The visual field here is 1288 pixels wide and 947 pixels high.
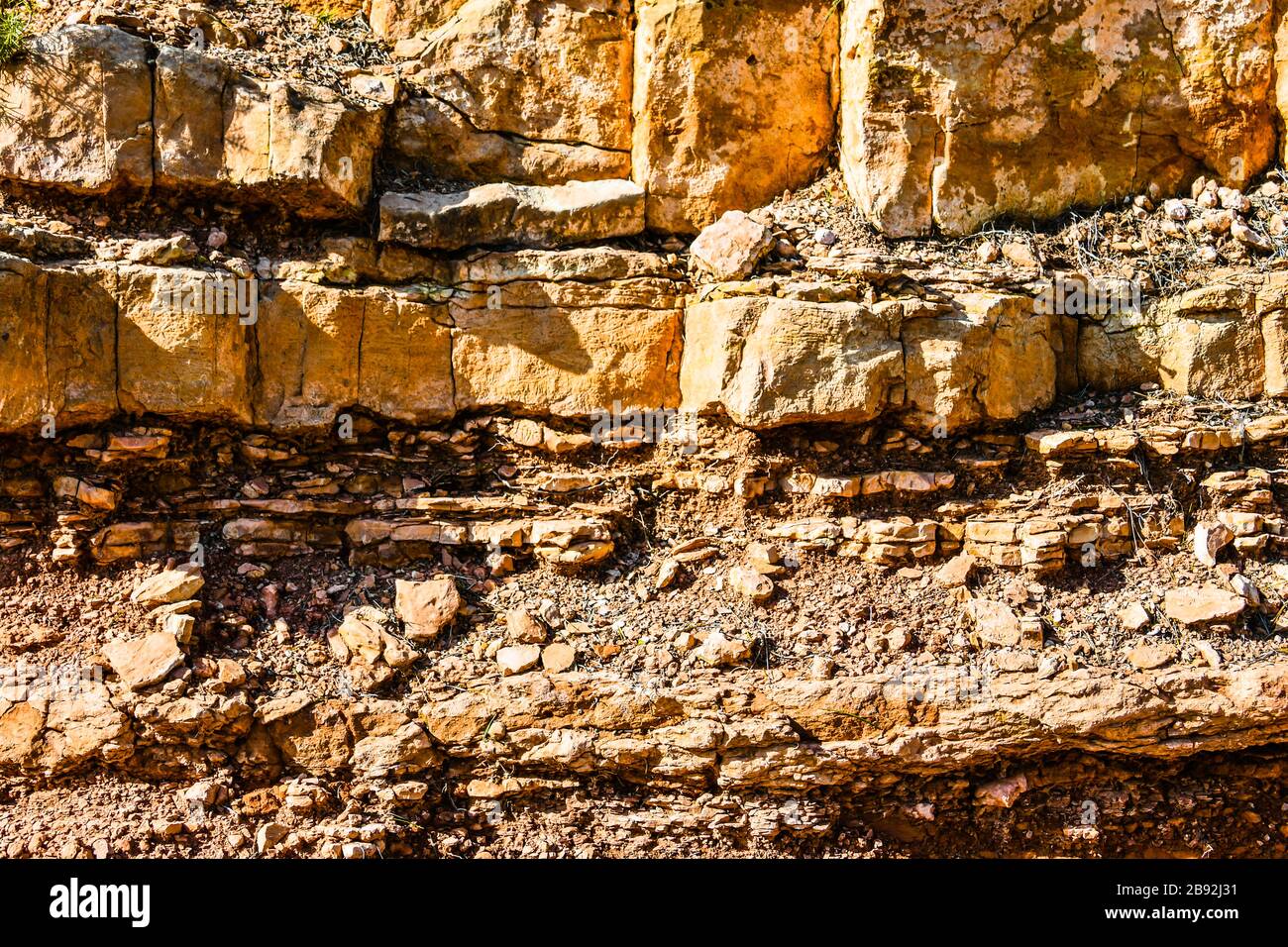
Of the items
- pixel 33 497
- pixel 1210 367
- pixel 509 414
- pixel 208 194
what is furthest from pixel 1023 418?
pixel 33 497

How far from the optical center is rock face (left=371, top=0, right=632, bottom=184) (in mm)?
6027

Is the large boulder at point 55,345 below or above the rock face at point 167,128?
below

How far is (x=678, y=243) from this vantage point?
601cm

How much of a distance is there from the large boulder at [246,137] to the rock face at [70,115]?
0.67 feet

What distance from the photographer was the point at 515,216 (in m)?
5.75

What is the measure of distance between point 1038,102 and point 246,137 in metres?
4.91

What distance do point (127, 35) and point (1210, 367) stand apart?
669 cm

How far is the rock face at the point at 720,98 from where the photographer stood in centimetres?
594

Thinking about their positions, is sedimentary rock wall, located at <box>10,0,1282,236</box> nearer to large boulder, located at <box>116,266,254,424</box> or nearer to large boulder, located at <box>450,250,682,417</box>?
large boulder, located at <box>450,250,682,417</box>

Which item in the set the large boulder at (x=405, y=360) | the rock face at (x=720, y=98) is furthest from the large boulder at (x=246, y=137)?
the rock face at (x=720, y=98)

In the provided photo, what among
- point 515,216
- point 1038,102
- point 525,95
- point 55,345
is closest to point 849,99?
point 1038,102

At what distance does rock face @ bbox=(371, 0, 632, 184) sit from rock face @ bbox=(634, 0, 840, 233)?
0.62 feet

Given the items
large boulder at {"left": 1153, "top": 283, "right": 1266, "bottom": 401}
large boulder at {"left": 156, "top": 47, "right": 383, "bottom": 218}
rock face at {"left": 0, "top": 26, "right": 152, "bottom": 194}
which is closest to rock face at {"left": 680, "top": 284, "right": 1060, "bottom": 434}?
large boulder at {"left": 1153, "top": 283, "right": 1266, "bottom": 401}

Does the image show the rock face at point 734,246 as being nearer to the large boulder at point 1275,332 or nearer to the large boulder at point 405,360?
the large boulder at point 405,360
